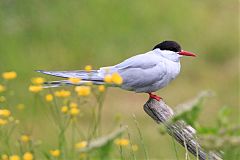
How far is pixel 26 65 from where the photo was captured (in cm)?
831

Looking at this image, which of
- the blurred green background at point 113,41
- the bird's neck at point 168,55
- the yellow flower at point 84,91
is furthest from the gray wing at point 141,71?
the blurred green background at point 113,41

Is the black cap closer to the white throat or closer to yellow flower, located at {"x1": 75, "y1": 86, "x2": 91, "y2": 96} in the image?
the white throat

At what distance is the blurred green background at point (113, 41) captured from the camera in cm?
835

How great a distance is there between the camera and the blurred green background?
8352 mm

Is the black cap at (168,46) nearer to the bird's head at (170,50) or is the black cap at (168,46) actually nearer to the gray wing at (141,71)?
the bird's head at (170,50)

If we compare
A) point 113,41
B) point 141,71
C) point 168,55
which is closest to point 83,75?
point 141,71

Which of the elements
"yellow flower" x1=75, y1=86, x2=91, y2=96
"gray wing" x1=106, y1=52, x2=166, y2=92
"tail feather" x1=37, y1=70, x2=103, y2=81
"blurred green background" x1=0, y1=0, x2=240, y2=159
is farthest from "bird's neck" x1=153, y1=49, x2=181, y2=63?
"blurred green background" x1=0, y1=0, x2=240, y2=159

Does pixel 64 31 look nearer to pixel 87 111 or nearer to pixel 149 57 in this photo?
pixel 87 111

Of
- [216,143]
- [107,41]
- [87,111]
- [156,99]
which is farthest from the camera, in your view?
[107,41]

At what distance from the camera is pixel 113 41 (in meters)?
8.80

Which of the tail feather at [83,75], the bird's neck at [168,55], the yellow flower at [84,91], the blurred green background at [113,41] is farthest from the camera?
the blurred green background at [113,41]

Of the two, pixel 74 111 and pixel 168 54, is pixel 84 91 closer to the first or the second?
pixel 74 111

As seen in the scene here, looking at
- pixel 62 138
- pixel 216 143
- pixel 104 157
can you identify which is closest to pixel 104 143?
pixel 104 157

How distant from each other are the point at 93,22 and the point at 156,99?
5.25 meters
